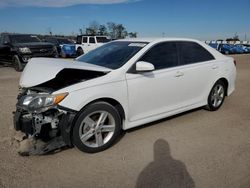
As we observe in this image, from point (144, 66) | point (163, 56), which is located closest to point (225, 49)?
point (163, 56)

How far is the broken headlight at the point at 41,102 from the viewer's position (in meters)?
3.41

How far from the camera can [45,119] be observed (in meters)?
3.50

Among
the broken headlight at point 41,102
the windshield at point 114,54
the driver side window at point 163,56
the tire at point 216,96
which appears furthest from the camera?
the tire at point 216,96

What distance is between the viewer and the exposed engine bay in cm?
346

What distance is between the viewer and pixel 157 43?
4.56 m

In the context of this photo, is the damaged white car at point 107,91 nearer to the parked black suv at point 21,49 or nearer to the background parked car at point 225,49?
the parked black suv at point 21,49

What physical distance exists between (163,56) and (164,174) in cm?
219

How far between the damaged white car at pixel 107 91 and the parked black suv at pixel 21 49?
7.53m

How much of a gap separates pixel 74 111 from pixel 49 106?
0.34 metres

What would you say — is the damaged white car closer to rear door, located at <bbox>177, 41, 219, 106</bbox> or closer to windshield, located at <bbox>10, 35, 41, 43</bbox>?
rear door, located at <bbox>177, 41, 219, 106</bbox>

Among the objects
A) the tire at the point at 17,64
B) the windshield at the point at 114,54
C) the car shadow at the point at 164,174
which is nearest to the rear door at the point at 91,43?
the tire at the point at 17,64

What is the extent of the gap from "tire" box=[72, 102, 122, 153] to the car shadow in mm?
754

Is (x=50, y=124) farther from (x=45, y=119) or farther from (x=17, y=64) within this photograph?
(x=17, y=64)

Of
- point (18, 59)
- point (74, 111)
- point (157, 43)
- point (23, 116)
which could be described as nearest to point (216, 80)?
point (157, 43)
